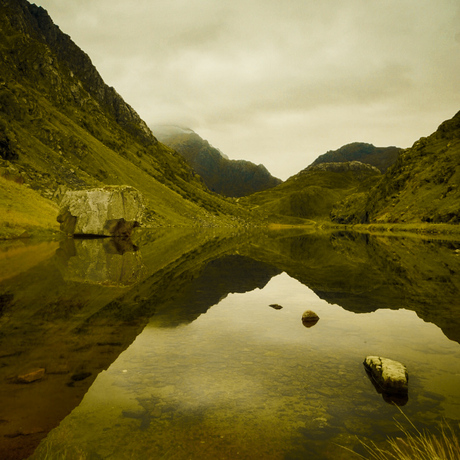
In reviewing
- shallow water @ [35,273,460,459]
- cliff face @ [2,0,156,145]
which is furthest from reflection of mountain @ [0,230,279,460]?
cliff face @ [2,0,156,145]

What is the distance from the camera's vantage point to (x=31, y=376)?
9383 millimetres

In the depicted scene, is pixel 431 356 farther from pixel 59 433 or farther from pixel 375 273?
pixel 375 273

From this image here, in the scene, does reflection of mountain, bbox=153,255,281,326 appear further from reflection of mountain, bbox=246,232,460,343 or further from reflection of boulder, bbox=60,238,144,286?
reflection of boulder, bbox=60,238,144,286

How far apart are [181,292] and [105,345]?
9.53 metres

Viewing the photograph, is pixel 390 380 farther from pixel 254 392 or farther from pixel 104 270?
pixel 104 270

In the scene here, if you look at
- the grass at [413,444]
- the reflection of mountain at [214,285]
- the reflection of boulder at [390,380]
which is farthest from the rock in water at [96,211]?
the grass at [413,444]

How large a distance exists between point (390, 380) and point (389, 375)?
138 millimetres

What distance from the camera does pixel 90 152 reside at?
136 meters

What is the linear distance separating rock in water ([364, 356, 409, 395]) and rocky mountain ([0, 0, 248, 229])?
303ft

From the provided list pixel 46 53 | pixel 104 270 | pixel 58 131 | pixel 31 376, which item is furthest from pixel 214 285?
pixel 46 53

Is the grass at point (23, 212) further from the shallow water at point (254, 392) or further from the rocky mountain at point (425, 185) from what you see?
the rocky mountain at point (425, 185)

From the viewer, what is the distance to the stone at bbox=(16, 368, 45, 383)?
923 centimetres

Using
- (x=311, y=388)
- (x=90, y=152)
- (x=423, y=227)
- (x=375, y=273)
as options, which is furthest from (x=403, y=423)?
(x=90, y=152)

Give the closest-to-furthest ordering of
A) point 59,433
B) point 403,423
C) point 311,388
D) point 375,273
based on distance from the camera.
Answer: point 59,433
point 403,423
point 311,388
point 375,273
